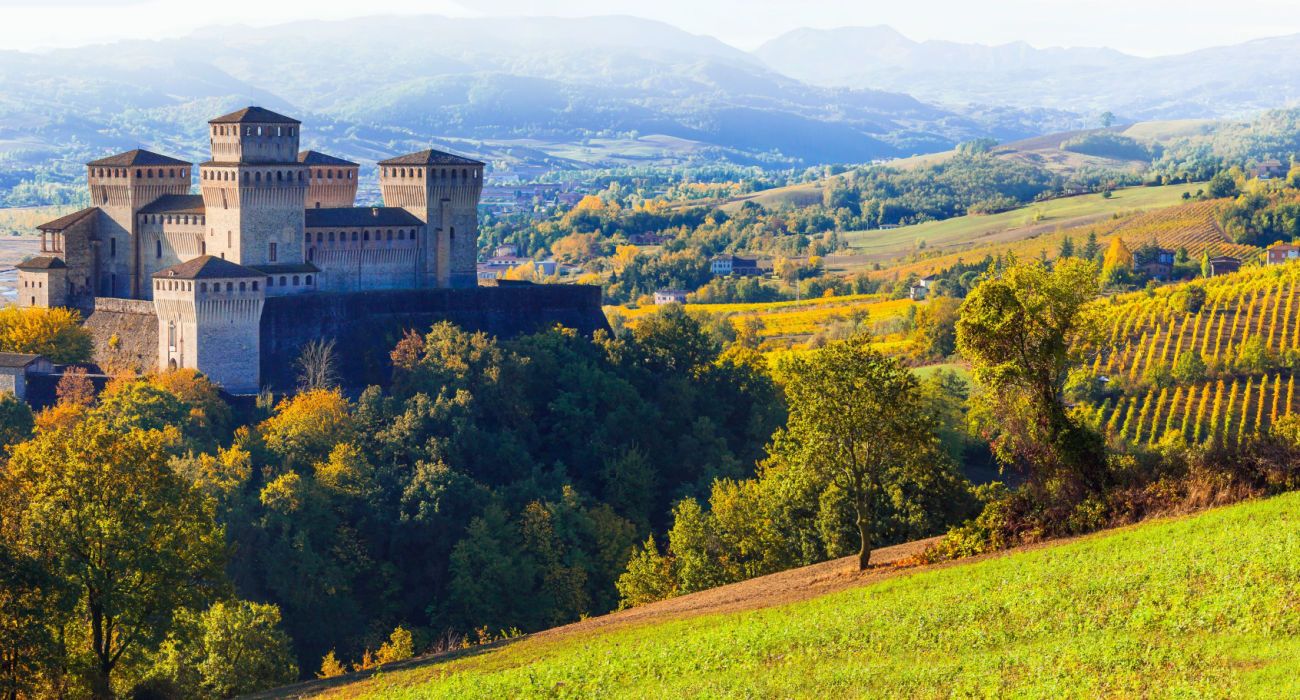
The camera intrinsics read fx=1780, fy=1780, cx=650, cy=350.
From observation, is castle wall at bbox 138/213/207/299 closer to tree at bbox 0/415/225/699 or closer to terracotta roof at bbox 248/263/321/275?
terracotta roof at bbox 248/263/321/275

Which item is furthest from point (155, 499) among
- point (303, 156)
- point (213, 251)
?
point (303, 156)

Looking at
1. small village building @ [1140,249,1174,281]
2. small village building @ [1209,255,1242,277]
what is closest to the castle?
small village building @ [1209,255,1242,277]

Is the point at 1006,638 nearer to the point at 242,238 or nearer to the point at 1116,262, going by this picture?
the point at 242,238

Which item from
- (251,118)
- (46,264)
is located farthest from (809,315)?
(46,264)

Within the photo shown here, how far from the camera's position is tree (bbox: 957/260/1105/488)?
37219mm

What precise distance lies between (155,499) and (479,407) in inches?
1042

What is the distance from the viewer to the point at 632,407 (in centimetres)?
6781

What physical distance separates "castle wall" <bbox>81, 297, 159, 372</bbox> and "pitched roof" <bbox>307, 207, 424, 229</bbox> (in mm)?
7240

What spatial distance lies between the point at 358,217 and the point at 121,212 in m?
9.17

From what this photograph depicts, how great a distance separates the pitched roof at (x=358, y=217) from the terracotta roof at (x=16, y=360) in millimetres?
11500

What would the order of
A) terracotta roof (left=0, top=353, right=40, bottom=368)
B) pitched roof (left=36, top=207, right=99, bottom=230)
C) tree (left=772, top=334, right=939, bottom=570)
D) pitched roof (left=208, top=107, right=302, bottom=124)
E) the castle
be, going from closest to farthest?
tree (left=772, top=334, right=939, bottom=570) < terracotta roof (left=0, top=353, right=40, bottom=368) < the castle < pitched roof (left=208, top=107, right=302, bottom=124) < pitched roof (left=36, top=207, right=99, bottom=230)

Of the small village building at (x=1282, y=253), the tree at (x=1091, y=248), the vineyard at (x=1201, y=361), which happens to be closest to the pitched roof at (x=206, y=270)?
the vineyard at (x=1201, y=361)

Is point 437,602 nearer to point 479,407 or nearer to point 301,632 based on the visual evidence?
point 301,632

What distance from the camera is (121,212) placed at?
69.4m
